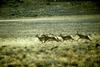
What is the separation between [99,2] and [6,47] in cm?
921

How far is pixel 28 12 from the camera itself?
13562mm

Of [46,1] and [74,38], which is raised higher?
[46,1]

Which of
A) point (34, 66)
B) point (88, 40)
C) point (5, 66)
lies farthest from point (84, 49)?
point (5, 66)

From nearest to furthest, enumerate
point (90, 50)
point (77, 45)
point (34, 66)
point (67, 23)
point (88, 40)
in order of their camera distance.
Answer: point (34, 66) < point (90, 50) < point (77, 45) < point (88, 40) < point (67, 23)

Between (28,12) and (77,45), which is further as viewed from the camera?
(28,12)

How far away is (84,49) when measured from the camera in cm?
727

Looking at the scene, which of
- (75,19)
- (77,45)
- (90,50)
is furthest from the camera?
(75,19)

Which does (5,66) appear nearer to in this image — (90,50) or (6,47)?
(6,47)

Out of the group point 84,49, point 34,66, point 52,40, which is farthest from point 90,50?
point 34,66

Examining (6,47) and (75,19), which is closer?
(6,47)

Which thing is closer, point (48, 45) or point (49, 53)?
A: point (49, 53)

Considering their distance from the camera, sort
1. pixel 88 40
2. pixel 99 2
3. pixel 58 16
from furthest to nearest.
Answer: pixel 99 2, pixel 58 16, pixel 88 40

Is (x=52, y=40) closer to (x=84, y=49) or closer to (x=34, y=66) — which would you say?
(x=84, y=49)

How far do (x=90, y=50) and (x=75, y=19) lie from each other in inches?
193
